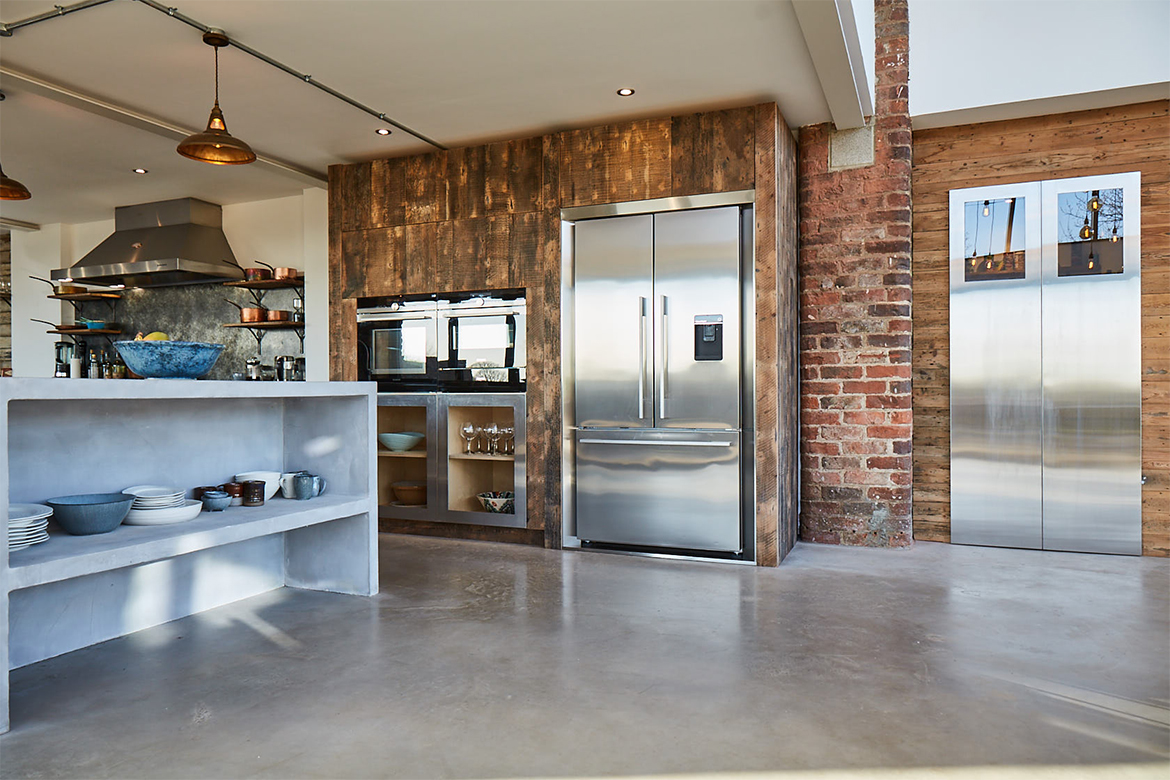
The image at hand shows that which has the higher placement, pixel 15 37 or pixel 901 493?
pixel 15 37

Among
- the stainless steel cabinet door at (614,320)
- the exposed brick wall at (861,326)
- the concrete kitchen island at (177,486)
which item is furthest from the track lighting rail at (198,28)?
the exposed brick wall at (861,326)

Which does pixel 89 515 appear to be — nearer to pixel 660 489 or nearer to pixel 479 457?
pixel 479 457

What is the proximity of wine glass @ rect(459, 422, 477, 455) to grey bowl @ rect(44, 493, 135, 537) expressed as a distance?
2.46 m

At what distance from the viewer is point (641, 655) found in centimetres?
275

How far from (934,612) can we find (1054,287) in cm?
231

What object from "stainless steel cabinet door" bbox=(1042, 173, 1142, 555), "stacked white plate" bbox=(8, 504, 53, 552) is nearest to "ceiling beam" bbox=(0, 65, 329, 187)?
"stacked white plate" bbox=(8, 504, 53, 552)

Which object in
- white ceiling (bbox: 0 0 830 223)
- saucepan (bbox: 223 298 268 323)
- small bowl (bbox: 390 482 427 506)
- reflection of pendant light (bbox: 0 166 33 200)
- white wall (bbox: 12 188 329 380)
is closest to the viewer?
white ceiling (bbox: 0 0 830 223)

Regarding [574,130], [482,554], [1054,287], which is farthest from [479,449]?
[1054,287]

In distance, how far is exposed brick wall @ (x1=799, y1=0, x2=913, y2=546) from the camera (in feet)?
15.1

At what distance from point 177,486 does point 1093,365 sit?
15.5 feet

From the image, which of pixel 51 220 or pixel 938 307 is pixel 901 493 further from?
pixel 51 220

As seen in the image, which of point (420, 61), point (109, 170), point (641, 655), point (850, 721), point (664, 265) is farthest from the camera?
point (109, 170)

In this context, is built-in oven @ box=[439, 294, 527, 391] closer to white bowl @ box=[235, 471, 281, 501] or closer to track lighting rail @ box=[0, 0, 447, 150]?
track lighting rail @ box=[0, 0, 447, 150]

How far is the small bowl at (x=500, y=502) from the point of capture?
4.82 metres
